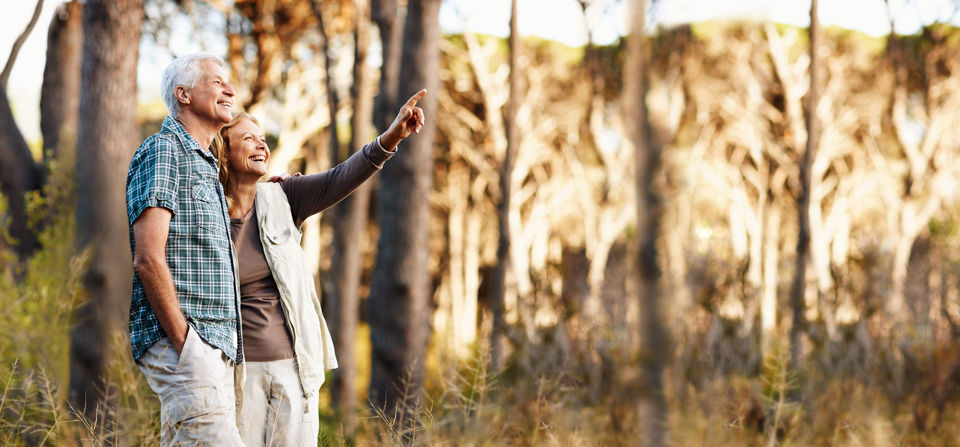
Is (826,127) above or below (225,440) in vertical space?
above

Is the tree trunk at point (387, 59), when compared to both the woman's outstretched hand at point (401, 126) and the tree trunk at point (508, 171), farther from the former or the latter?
the woman's outstretched hand at point (401, 126)

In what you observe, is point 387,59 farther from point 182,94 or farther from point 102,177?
point 182,94

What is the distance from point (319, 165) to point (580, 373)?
11371 millimetres

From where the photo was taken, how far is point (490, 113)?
54.1ft

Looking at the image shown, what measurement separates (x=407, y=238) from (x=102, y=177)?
7.85 feet

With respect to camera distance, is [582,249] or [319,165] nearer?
[319,165]

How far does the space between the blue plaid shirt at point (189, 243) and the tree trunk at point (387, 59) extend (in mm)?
5074

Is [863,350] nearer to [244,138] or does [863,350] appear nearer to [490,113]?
[244,138]

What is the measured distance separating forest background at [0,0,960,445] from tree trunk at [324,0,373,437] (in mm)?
26

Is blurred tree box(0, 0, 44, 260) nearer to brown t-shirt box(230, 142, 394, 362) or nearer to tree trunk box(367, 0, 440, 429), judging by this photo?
tree trunk box(367, 0, 440, 429)

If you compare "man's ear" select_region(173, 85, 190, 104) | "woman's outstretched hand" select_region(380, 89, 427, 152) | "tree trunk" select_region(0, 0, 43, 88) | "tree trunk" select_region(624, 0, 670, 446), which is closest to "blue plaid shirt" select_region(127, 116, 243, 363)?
"man's ear" select_region(173, 85, 190, 104)

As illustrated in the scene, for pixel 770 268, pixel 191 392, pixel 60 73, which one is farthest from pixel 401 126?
pixel 770 268

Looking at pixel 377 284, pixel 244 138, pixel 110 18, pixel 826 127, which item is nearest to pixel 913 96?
pixel 826 127

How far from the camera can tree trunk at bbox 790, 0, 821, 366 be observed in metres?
7.22
